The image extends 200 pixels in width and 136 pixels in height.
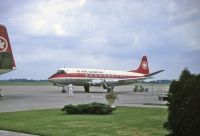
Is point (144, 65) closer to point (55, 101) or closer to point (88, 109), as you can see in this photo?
point (55, 101)

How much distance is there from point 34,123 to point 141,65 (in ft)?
177

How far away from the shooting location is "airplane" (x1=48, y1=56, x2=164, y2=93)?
55.5 m

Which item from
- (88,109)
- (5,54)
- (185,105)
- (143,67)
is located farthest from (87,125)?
(143,67)

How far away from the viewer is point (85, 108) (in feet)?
67.8

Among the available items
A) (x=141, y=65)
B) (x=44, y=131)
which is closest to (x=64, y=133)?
(x=44, y=131)

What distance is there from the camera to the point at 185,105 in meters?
9.27

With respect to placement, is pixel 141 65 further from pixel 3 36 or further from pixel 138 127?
pixel 138 127

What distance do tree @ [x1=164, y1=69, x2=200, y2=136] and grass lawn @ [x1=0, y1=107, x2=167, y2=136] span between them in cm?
449

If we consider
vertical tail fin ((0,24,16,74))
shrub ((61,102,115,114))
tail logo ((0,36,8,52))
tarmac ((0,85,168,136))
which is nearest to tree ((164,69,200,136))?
tarmac ((0,85,168,136))

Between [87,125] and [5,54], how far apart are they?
22.0m

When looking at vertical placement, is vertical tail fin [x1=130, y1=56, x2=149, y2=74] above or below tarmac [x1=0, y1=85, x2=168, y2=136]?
above

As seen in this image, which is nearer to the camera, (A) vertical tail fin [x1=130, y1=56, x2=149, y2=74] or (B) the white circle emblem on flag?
(A) vertical tail fin [x1=130, y1=56, x2=149, y2=74]

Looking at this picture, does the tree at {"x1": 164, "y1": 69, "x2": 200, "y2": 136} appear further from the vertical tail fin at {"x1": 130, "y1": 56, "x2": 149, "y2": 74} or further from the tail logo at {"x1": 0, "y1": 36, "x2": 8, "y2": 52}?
the vertical tail fin at {"x1": 130, "y1": 56, "x2": 149, "y2": 74}

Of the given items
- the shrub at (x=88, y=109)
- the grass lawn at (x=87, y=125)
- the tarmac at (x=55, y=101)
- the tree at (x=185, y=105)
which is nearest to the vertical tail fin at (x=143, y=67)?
the tarmac at (x=55, y=101)
